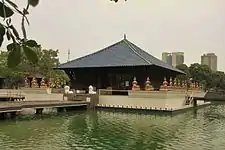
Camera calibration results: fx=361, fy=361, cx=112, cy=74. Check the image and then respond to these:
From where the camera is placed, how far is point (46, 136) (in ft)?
31.8

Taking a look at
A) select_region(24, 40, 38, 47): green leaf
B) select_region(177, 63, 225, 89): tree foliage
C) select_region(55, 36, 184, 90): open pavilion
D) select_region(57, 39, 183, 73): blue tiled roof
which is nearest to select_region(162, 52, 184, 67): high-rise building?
select_region(177, 63, 225, 89): tree foliage

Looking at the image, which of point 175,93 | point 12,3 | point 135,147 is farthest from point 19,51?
point 175,93

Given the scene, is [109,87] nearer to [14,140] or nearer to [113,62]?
[113,62]

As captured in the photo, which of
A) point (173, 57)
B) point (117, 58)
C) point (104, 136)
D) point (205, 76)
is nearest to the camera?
point (104, 136)

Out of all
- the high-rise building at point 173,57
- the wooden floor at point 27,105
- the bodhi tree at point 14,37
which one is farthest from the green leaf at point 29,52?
the high-rise building at point 173,57

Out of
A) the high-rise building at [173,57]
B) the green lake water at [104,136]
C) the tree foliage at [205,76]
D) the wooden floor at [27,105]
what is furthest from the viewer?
the high-rise building at [173,57]

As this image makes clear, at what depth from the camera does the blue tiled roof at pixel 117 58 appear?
71.3ft

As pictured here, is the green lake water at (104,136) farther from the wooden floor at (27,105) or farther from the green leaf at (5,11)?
the green leaf at (5,11)

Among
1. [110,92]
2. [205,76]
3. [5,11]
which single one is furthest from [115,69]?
[205,76]

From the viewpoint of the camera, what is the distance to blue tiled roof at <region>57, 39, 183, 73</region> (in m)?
21.7

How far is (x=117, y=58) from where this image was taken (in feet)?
74.9

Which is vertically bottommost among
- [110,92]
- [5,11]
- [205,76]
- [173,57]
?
[110,92]

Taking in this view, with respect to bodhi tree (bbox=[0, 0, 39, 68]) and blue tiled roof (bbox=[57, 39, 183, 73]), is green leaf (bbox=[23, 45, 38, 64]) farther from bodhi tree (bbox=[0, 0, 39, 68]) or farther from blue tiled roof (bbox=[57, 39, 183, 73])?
blue tiled roof (bbox=[57, 39, 183, 73])

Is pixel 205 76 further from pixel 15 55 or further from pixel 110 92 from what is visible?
pixel 15 55
